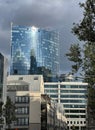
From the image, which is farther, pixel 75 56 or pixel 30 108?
pixel 30 108

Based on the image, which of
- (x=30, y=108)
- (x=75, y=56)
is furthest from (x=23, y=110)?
(x=75, y=56)

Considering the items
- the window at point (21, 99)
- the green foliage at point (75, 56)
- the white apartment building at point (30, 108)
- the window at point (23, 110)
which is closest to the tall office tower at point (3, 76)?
the white apartment building at point (30, 108)

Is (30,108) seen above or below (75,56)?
below

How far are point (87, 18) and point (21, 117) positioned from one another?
13066 centimetres

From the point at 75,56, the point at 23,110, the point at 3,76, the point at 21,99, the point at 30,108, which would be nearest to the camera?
the point at 75,56

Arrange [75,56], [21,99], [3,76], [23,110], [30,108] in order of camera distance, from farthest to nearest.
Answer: [21,99], [23,110], [30,108], [3,76], [75,56]

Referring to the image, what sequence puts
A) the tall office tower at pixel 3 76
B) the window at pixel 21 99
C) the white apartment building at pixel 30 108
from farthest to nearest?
the window at pixel 21 99 < the white apartment building at pixel 30 108 < the tall office tower at pixel 3 76

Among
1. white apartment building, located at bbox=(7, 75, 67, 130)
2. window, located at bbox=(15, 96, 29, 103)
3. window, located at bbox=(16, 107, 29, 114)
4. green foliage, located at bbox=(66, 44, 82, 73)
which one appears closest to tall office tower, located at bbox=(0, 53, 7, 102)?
white apartment building, located at bbox=(7, 75, 67, 130)

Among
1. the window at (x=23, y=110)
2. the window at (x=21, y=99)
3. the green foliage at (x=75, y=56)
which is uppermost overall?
the green foliage at (x=75, y=56)

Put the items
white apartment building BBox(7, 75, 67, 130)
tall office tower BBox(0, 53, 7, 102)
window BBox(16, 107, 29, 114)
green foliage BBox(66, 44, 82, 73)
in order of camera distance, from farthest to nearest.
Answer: window BBox(16, 107, 29, 114) → white apartment building BBox(7, 75, 67, 130) → tall office tower BBox(0, 53, 7, 102) → green foliage BBox(66, 44, 82, 73)

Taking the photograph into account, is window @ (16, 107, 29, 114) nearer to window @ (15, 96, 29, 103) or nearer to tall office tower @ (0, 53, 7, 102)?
window @ (15, 96, 29, 103)

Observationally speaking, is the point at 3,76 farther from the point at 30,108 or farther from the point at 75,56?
the point at 75,56

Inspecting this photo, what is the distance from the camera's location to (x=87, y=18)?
27.0m

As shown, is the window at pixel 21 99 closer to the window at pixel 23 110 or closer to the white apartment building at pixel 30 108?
the white apartment building at pixel 30 108
